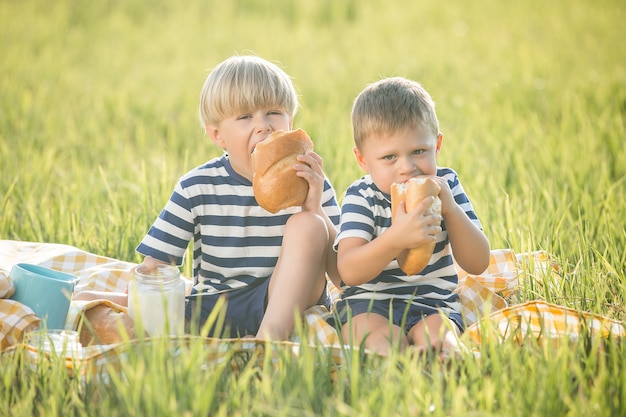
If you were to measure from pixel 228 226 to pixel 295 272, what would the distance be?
1.21 feet

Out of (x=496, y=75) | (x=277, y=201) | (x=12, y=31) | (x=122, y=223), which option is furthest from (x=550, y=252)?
(x=12, y=31)

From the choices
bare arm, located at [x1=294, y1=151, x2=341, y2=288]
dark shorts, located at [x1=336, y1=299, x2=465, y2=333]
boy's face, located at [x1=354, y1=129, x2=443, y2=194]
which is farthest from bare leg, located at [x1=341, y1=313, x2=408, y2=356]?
boy's face, located at [x1=354, y1=129, x2=443, y2=194]

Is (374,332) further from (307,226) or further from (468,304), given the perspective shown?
(468,304)

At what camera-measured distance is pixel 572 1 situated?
10984 millimetres

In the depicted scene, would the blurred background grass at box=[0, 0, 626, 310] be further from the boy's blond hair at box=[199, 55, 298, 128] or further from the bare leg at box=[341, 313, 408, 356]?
the boy's blond hair at box=[199, 55, 298, 128]

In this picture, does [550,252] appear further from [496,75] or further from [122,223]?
[496,75]

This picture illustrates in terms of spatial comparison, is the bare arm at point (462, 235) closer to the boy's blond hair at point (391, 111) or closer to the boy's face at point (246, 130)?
the boy's blond hair at point (391, 111)

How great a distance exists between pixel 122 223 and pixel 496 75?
15.0 feet

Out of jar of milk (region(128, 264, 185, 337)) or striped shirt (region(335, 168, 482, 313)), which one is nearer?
jar of milk (region(128, 264, 185, 337))

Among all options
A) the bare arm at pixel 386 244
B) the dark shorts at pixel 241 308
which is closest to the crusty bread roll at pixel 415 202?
the bare arm at pixel 386 244

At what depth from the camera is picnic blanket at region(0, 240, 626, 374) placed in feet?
7.84

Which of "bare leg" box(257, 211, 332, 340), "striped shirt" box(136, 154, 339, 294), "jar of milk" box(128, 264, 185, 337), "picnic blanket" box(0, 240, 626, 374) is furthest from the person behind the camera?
"striped shirt" box(136, 154, 339, 294)

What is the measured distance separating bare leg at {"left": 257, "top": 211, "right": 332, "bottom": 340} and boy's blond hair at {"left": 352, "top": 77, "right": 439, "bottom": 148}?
0.34m

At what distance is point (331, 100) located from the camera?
662 centimetres
